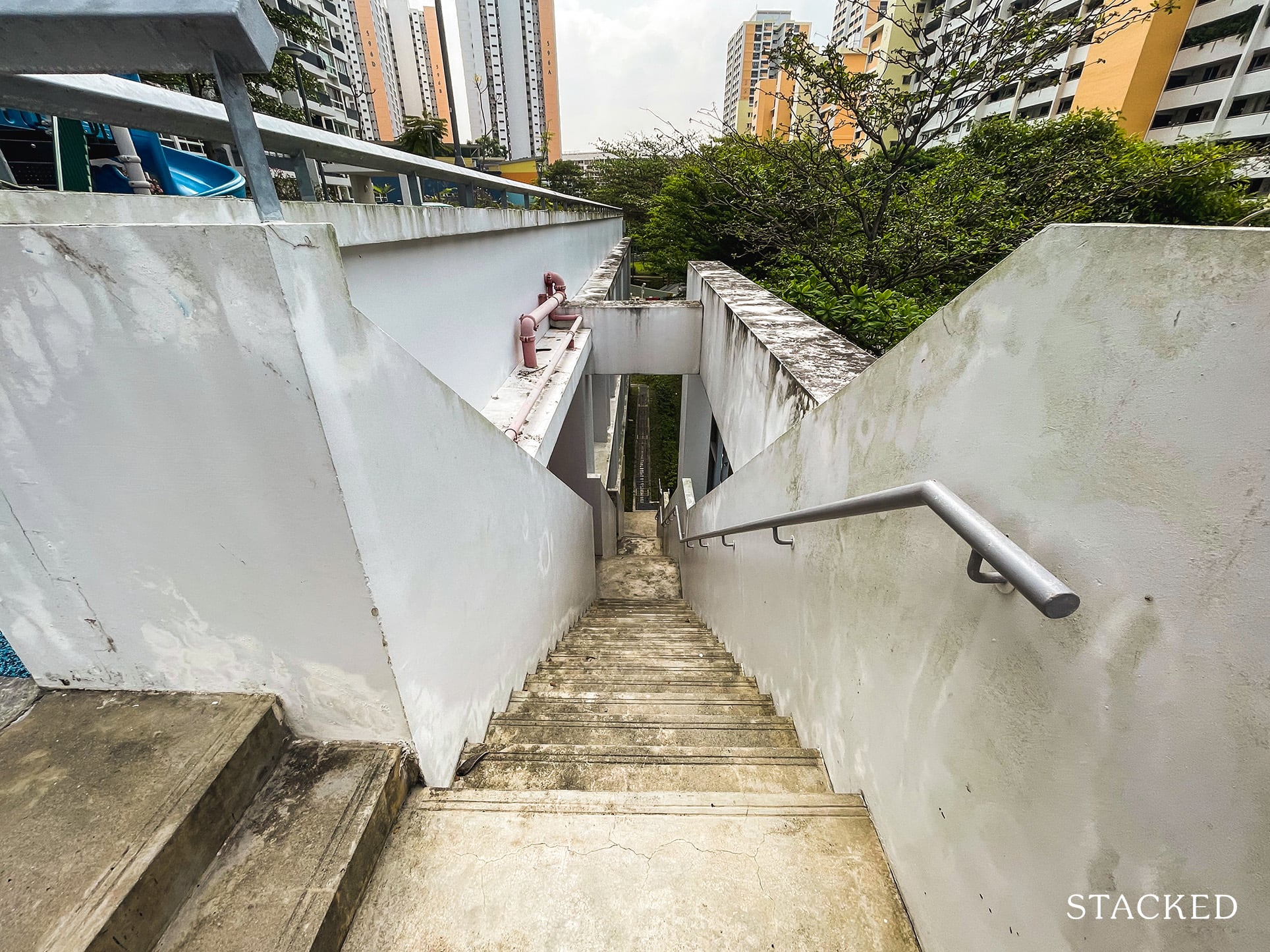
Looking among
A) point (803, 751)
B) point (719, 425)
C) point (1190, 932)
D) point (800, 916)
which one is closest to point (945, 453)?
point (1190, 932)

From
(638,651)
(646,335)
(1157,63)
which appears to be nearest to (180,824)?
(638,651)

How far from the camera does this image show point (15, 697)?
1287mm

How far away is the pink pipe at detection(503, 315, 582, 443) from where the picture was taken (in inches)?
155

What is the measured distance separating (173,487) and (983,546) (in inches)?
59.4

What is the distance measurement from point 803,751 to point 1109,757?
4.16ft

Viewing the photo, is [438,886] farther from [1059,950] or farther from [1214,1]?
[1214,1]

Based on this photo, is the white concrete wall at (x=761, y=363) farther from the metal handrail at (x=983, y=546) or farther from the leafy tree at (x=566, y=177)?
the leafy tree at (x=566, y=177)

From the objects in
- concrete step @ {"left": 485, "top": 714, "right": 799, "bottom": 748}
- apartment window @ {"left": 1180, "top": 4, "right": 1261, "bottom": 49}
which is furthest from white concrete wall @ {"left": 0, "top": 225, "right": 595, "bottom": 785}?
apartment window @ {"left": 1180, "top": 4, "right": 1261, "bottom": 49}

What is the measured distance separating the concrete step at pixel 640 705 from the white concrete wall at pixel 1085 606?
41.9 inches

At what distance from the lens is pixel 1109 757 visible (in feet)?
2.58

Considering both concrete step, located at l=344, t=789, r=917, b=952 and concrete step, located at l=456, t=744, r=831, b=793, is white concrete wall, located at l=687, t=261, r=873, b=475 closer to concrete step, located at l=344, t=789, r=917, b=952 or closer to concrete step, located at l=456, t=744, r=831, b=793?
→ concrete step, located at l=456, t=744, r=831, b=793

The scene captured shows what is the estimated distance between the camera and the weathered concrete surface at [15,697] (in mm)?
1234

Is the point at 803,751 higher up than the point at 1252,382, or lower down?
lower down

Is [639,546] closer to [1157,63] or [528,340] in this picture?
[528,340]
